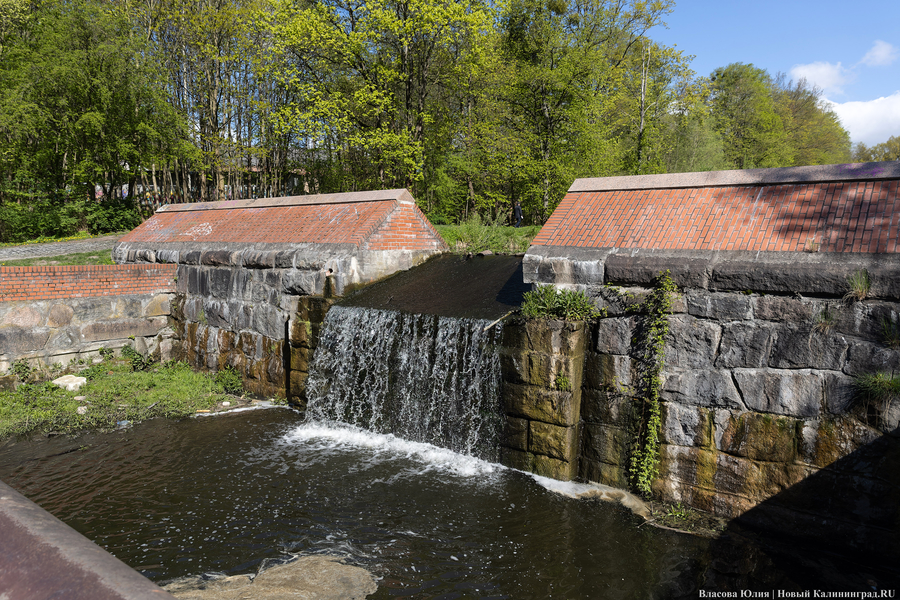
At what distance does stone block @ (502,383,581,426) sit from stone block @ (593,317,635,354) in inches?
20.5

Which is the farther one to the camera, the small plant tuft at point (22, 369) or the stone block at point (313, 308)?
the small plant tuft at point (22, 369)

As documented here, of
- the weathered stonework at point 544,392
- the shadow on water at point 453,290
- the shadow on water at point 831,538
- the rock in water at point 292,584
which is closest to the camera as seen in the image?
the rock in water at point 292,584

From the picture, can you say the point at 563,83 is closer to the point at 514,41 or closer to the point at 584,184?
the point at 514,41

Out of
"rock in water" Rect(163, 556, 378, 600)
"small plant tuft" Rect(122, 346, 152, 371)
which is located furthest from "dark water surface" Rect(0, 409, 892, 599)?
"small plant tuft" Rect(122, 346, 152, 371)

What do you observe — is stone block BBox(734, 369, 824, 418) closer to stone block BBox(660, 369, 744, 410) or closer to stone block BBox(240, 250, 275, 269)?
stone block BBox(660, 369, 744, 410)

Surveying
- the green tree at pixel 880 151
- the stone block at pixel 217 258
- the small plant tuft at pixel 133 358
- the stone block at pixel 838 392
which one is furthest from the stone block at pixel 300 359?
the green tree at pixel 880 151

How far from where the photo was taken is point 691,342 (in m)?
4.71

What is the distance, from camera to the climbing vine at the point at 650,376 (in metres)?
4.77

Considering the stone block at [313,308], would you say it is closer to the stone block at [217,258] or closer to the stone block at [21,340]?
the stone block at [217,258]

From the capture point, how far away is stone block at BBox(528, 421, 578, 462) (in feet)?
16.9

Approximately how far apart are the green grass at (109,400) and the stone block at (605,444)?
5.54 metres

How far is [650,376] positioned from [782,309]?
121 centimetres

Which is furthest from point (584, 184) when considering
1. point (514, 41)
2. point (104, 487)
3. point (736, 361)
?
point (514, 41)

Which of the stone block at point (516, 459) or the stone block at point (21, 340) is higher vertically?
the stone block at point (21, 340)
